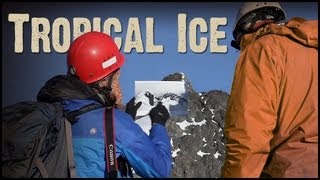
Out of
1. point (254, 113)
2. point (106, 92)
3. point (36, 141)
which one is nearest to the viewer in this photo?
point (254, 113)

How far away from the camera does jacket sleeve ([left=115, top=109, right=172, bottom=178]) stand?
2131mm

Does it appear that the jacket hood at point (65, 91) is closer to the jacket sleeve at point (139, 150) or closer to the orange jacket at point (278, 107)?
the jacket sleeve at point (139, 150)

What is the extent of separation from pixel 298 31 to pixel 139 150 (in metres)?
0.71

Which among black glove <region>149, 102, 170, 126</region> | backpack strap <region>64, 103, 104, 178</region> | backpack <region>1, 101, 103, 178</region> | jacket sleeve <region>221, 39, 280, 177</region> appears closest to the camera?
jacket sleeve <region>221, 39, 280, 177</region>

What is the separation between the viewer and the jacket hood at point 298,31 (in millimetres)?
1864

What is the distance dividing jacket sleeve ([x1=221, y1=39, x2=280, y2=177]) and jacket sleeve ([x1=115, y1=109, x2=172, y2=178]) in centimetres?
38

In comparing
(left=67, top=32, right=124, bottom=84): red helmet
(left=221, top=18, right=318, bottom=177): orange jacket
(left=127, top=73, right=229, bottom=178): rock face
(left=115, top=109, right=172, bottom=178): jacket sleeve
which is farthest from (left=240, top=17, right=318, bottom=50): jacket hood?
(left=127, top=73, right=229, bottom=178): rock face

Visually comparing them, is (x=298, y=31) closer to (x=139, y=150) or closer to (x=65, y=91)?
(x=139, y=150)

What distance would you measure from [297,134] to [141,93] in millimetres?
1736

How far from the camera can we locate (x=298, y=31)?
1.87 meters

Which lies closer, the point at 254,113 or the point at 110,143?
the point at 254,113

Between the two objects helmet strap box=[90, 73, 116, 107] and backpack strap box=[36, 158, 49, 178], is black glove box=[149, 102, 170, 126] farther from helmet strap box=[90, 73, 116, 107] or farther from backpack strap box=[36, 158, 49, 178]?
backpack strap box=[36, 158, 49, 178]

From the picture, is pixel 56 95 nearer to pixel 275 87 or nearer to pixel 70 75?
pixel 70 75

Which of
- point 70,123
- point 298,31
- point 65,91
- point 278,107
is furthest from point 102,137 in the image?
point 298,31
